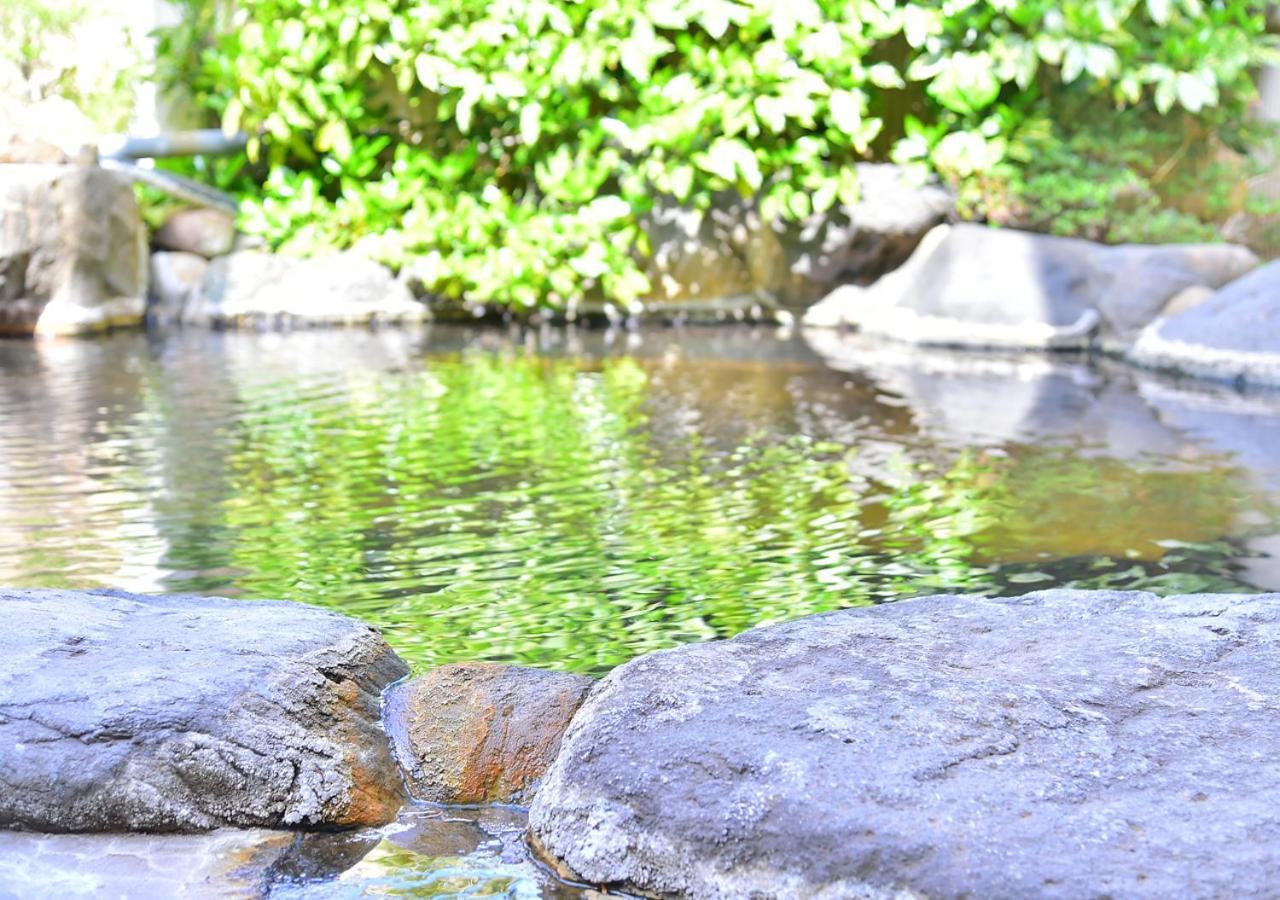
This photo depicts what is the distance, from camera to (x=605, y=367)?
8.26 metres

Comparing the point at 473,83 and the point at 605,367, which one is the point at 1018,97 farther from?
the point at 605,367

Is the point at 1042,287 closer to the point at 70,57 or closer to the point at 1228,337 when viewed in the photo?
the point at 1228,337

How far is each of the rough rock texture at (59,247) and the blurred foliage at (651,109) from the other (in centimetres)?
127

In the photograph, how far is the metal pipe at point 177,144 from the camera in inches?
477

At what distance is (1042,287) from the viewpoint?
9.66m

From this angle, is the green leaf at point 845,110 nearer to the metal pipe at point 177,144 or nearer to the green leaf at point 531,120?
the green leaf at point 531,120

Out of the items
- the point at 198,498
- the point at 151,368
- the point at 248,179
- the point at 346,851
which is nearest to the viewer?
the point at 346,851

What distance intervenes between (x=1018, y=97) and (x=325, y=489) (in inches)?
310

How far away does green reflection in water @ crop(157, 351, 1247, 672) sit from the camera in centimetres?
337

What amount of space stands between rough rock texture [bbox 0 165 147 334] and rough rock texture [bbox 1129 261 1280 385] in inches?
265

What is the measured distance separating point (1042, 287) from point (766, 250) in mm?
2453

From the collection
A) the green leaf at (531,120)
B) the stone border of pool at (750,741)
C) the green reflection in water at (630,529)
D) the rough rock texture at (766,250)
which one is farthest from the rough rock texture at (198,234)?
the stone border of pool at (750,741)

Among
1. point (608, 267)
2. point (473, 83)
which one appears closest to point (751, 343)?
point (608, 267)

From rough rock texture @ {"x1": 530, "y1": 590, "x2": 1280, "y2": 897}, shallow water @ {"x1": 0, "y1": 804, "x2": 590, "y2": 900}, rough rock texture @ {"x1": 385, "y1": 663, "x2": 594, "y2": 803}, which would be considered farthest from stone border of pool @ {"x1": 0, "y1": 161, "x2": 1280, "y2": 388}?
shallow water @ {"x1": 0, "y1": 804, "x2": 590, "y2": 900}
